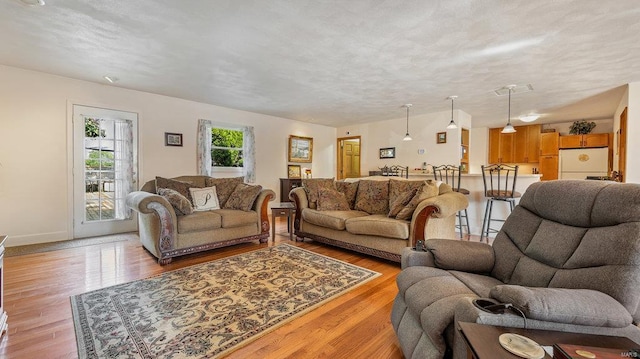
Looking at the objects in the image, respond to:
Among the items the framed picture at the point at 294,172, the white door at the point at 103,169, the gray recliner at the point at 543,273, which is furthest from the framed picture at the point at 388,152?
the white door at the point at 103,169

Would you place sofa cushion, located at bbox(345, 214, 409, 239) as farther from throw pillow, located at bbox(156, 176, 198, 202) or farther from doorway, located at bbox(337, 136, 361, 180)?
doorway, located at bbox(337, 136, 361, 180)

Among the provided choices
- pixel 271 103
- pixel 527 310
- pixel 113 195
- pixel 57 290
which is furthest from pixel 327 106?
pixel 527 310

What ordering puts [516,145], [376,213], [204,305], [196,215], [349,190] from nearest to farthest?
1. [204,305]
2. [196,215]
3. [376,213]
4. [349,190]
5. [516,145]

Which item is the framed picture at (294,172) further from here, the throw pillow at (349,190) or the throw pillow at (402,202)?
the throw pillow at (402,202)

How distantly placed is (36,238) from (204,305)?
357 cm

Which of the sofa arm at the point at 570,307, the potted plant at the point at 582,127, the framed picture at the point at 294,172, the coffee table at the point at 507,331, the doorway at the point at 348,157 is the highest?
the potted plant at the point at 582,127

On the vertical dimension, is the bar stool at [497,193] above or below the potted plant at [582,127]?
below

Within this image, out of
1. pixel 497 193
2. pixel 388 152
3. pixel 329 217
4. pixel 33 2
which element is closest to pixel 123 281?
pixel 329 217

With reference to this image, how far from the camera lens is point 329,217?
368cm

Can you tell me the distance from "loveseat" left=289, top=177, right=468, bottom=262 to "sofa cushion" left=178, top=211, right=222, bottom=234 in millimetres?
1180

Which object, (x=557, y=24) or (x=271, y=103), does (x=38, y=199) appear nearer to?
(x=271, y=103)

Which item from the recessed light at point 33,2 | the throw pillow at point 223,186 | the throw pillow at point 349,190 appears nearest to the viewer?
the recessed light at point 33,2

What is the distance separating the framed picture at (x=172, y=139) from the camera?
498 centimetres

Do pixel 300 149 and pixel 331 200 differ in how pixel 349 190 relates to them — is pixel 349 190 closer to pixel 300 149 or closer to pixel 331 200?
pixel 331 200
